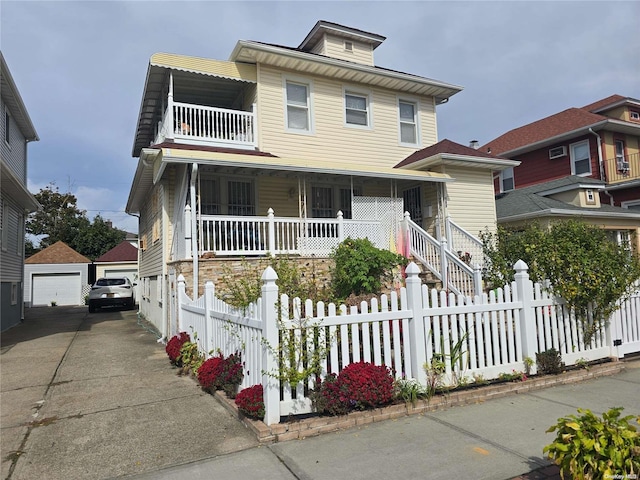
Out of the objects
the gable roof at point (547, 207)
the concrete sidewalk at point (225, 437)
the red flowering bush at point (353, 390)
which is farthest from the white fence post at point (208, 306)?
the gable roof at point (547, 207)

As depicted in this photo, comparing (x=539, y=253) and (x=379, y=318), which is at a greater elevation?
(x=539, y=253)

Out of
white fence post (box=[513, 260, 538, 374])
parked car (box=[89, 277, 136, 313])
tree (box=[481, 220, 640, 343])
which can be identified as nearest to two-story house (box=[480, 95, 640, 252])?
tree (box=[481, 220, 640, 343])

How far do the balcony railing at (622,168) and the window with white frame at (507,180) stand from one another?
177 inches

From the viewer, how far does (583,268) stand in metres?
6.39

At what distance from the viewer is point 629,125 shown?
2027 cm

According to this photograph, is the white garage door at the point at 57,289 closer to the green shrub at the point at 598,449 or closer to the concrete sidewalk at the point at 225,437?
the concrete sidewalk at the point at 225,437

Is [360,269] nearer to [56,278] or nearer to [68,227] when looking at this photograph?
[56,278]

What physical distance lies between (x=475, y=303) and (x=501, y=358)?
3.09 feet

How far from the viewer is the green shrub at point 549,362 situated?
6.15 m

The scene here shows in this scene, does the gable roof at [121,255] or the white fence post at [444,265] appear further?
the gable roof at [121,255]

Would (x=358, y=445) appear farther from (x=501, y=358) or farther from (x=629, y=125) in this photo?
(x=629, y=125)

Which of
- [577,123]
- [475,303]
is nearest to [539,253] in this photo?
[475,303]

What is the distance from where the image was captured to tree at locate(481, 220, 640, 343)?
6422mm

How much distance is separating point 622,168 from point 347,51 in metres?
14.5
